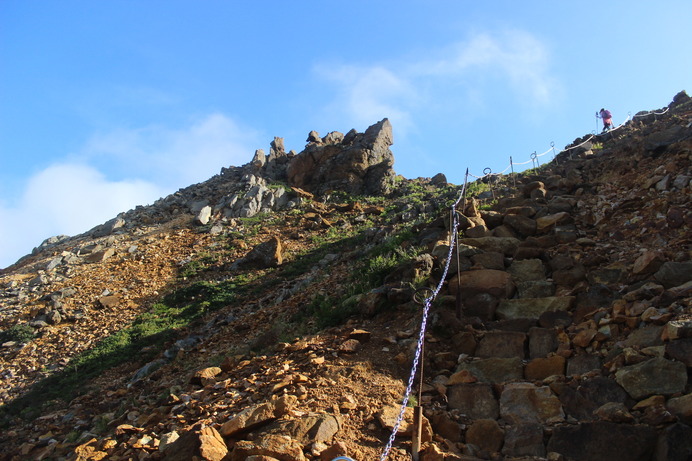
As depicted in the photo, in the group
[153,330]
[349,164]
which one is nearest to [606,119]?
[349,164]

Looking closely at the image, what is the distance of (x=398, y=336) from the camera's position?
23.0 ft

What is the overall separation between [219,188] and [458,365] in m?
21.3

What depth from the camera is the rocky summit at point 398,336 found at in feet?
15.6

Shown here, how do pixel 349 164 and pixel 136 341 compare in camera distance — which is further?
pixel 349 164

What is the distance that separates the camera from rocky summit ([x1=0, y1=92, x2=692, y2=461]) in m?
4.75

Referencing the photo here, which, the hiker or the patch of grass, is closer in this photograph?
the patch of grass

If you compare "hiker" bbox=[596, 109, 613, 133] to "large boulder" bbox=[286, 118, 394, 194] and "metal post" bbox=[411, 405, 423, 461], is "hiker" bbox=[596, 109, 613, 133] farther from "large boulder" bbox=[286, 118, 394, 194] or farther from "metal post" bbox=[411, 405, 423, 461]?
"metal post" bbox=[411, 405, 423, 461]

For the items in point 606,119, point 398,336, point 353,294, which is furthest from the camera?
point 606,119

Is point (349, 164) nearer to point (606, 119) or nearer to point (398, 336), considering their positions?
point (606, 119)

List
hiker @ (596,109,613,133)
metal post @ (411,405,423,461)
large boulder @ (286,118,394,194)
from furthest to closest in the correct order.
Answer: large boulder @ (286,118,394,194)
hiker @ (596,109,613,133)
metal post @ (411,405,423,461)

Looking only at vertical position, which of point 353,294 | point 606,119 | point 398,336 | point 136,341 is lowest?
point 136,341

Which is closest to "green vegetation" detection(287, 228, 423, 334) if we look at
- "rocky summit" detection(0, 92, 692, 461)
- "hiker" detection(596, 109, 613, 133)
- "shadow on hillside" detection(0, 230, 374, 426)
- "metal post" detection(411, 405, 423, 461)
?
"rocky summit" detection(0, 92, 692, 461)

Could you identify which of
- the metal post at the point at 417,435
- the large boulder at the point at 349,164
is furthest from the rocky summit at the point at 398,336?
the large boulder at the point at 349,164

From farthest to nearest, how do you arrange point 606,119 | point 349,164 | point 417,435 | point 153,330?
point 349,164, point 606,119, point 153,330, point 417,435
